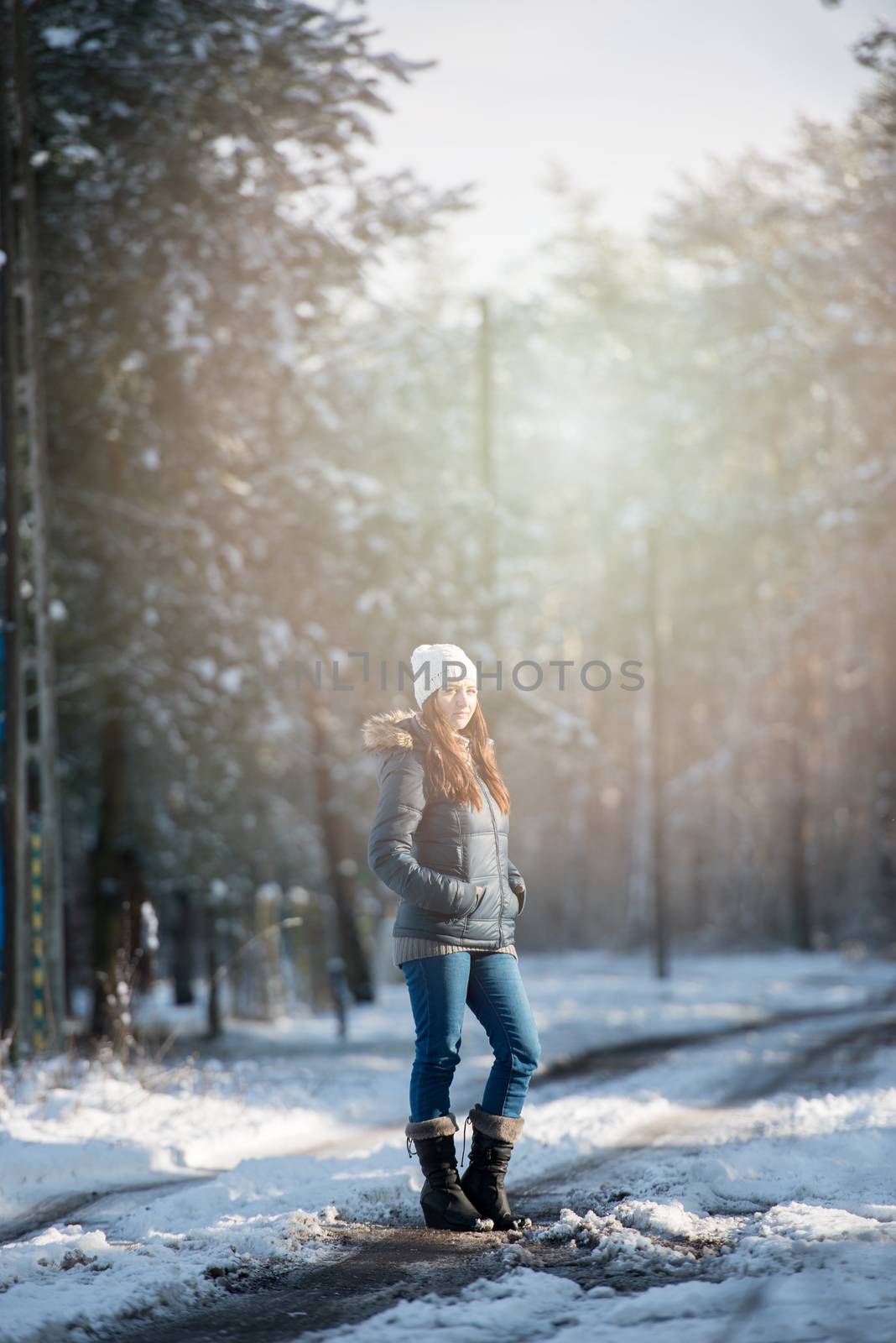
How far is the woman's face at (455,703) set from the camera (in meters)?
5.46

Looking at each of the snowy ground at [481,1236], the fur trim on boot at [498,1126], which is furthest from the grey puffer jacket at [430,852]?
the snowy ground at [481,1236]

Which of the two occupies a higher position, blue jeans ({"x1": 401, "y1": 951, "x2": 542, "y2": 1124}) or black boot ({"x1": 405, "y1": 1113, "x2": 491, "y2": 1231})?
blue jeans ({"x1": 401, "y1": 951, "x2": 542, "y2": 1124})

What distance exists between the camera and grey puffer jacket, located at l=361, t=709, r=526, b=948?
5.07 meters

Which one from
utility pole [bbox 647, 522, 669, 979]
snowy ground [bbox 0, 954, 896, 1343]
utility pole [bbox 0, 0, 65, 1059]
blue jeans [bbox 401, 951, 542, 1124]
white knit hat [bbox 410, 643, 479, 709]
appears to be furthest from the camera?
utility pole [bbox 647, 522, 669, 979]

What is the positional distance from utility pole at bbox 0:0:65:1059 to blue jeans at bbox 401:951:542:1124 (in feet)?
17.8

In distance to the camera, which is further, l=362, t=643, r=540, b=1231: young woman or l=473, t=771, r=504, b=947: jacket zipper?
l=473, t=771, r=504, b=947: jacket zipper

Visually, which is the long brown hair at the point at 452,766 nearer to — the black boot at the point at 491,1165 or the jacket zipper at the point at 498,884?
the jacket zipper at the point at 498,884

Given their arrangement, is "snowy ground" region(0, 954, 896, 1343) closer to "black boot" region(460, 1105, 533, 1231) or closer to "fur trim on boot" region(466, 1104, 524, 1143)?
"black boot" region(460, 1105, 533, 1231)

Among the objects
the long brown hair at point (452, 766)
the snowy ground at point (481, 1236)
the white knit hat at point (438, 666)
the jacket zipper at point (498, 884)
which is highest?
the white knit hat at point (438, 666)

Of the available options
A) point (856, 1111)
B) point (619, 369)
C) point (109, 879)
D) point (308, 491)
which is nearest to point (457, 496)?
point (308, 491)

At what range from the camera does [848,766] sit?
32.0m

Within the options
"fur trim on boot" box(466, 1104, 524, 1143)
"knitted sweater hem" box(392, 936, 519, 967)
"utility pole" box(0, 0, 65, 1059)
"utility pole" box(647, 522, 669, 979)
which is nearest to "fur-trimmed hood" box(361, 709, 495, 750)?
"knitted sweater hem" box(392, 936, 519, 967)

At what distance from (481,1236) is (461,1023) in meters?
0.77

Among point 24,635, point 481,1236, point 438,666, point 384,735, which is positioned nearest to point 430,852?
point 384,735
